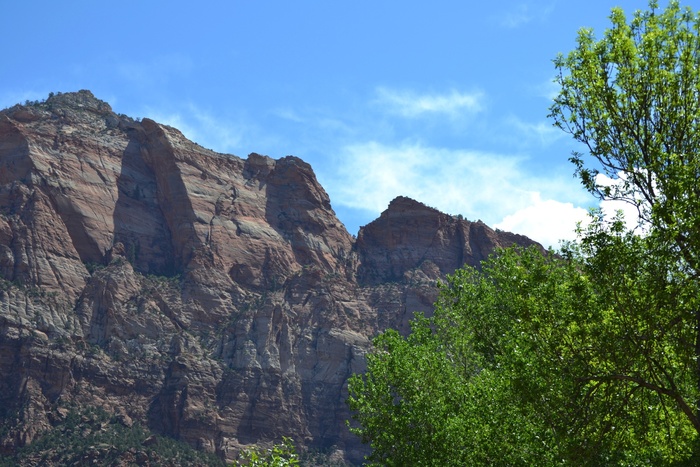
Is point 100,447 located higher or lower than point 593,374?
lower

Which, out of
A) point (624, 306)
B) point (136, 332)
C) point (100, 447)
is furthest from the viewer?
point (136, 332)

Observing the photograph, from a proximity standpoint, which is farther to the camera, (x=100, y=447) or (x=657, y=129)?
(x=100, y=447)

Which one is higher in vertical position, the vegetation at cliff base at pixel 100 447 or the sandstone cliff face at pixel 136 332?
the sandstone cliff face at pixel 136 332

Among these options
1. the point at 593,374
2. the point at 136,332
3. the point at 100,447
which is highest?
the point at 136,332

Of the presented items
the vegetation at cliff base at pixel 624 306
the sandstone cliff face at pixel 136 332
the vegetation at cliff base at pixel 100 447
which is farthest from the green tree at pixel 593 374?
the sandstone cliff face at pixel 136 332

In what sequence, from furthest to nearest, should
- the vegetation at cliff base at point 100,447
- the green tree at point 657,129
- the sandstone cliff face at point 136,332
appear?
the sandstone cliff face at point 136,332 → the vegetation at cliff base at point 100,447 → the green tree at point 657,129

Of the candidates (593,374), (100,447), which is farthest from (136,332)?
(593,374)

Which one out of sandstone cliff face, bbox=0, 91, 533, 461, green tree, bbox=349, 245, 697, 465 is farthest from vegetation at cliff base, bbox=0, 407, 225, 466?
green tree, bbox=349, 245, 697, 465

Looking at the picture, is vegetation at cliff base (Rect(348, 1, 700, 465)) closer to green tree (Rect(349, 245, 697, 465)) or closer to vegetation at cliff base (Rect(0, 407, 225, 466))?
green tree (Rect(349, 245, 697, 465))

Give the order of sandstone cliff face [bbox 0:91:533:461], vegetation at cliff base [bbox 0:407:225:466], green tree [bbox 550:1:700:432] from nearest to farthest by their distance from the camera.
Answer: green tree [bbox 550:1:700:432], vegetation at cliff base [bbox 0:407:225:466], sandstone cliff face [bbox 0:91:533:461]

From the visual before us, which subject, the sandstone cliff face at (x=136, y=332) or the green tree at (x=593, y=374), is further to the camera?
the sandstone cliff face at (x=136, y=332)

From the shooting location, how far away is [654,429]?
25312 millimetres

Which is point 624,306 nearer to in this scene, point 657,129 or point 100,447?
point 657,129

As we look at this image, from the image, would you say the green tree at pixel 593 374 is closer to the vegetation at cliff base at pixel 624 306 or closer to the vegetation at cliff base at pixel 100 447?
the vegetation at cliff base at pixel 624 306
